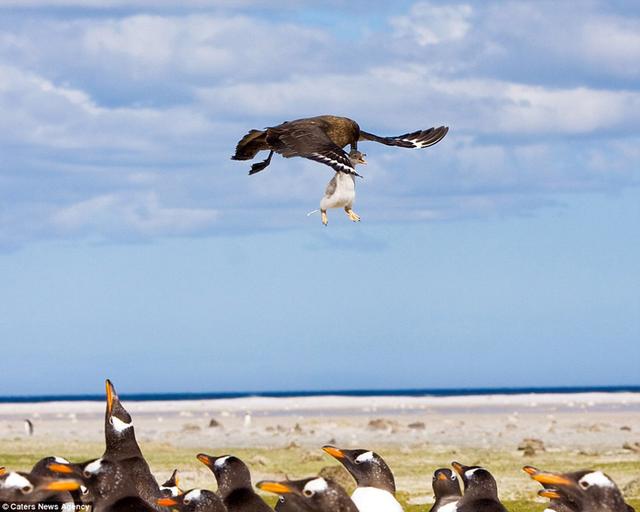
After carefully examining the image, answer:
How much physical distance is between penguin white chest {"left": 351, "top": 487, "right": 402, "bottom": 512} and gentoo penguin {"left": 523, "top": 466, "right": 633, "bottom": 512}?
2208 millimetres

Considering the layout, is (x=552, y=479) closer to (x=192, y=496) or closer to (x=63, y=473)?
(x=192, y=496)

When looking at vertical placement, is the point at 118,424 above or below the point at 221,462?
above

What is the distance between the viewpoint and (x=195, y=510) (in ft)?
38.5

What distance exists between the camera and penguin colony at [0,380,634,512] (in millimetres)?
12094

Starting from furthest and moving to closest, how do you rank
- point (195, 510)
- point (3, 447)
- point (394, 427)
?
point (394, 427) < point (3, 447) < point (195, 510)

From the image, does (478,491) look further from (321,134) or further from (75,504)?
(321,134)

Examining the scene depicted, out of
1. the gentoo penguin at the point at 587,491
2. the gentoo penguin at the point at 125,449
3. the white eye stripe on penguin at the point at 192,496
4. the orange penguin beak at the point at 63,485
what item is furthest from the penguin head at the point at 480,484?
the orange penguin beak at the point at 63,485

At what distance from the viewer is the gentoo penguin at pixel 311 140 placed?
17.0 meters

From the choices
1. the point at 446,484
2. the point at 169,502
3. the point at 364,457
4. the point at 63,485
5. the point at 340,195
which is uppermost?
the point at 340,195

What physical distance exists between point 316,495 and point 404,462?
21.2 m

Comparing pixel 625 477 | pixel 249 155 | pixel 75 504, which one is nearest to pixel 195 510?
pixel 75 504

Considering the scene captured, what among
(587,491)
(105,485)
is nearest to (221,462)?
(105,485)

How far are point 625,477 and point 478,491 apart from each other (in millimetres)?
14245

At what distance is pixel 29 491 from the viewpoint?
12.3m
